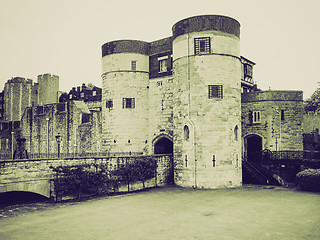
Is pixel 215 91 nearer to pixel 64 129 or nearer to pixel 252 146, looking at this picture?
pixel 252 146

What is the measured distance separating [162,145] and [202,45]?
36.1 feet

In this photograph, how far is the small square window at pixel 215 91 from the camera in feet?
76.8

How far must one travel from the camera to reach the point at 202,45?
24.0 meters

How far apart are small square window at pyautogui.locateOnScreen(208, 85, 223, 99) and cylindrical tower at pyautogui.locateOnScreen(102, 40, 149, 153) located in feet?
28.1

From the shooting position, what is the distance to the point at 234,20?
81.8 ft

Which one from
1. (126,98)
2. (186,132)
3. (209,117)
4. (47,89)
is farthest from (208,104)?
(47,89)

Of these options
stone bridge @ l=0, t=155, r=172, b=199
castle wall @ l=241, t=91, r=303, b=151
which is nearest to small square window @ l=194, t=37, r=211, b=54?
castle wall @ l=241, t=91, r=303, b=151

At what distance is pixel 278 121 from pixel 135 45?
16.1 m

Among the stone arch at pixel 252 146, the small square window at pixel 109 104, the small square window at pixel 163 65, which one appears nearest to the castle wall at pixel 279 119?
the stone arch at pixel 252 146

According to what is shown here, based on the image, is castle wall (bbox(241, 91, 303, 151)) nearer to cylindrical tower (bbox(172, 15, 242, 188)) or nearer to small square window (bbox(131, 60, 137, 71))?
cylindrical tower (bbox(172, 15, 242, 188))

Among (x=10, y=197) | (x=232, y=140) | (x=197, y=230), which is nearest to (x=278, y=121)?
(x=232, y=140)

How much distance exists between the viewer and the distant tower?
61312 mm

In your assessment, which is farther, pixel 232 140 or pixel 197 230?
pixel 232 140

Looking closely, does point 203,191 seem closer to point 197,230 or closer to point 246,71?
point 197,230
